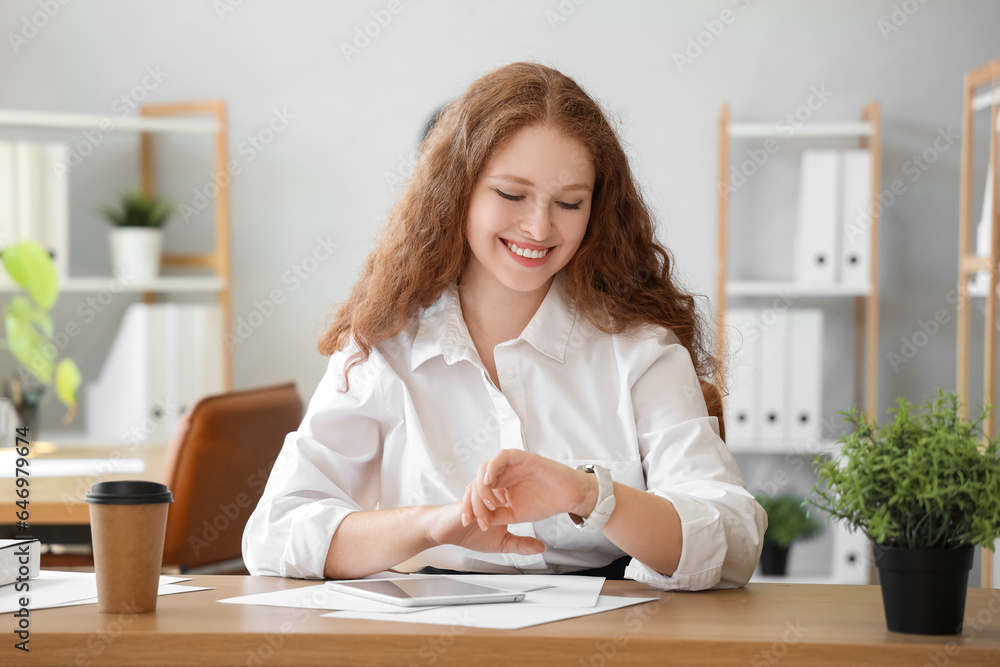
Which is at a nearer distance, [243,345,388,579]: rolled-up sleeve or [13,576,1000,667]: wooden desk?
[13,576,1000,667]: wooden desk

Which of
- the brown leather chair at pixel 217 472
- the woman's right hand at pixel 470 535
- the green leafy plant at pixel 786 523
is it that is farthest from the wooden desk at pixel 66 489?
the green leafy plant at pixel 786 523

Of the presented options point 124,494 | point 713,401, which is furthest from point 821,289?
point 124,494

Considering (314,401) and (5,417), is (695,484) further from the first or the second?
(5,417)

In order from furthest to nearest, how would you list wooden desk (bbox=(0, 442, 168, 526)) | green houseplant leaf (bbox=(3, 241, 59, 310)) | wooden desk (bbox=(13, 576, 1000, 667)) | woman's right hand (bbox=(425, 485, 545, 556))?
green houseplant leaf (bbox=(3, 241, 59, 310)), wooden desk (bbox=(0, 442, 168, 526)), woman's right hand (bbox=(425, 485, 545, 556)), wooden desk (bbox=(13, 576, 1000, 667))

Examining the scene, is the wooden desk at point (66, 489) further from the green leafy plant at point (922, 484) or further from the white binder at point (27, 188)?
the green leafy plant at point (922, 484)

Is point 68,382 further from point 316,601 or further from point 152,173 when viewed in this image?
point 316,601

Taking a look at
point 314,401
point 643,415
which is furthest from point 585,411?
point 314,401

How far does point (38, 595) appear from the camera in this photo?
106cm

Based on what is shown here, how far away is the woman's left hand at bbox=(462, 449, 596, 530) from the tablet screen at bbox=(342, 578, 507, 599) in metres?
0.07

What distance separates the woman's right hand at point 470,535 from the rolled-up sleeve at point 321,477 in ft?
0.44

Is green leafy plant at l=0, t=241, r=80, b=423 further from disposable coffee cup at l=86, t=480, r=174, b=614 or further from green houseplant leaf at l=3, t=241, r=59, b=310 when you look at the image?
disposable coffee cup at l=86, t=480, r=174, b=614

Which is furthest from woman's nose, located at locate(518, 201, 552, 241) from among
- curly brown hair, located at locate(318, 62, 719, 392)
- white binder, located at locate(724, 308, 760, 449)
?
white binder, located at locate(724, 308, 760, 449)

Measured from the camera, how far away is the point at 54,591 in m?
1.08

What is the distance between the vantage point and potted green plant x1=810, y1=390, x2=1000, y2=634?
0.89 metres
